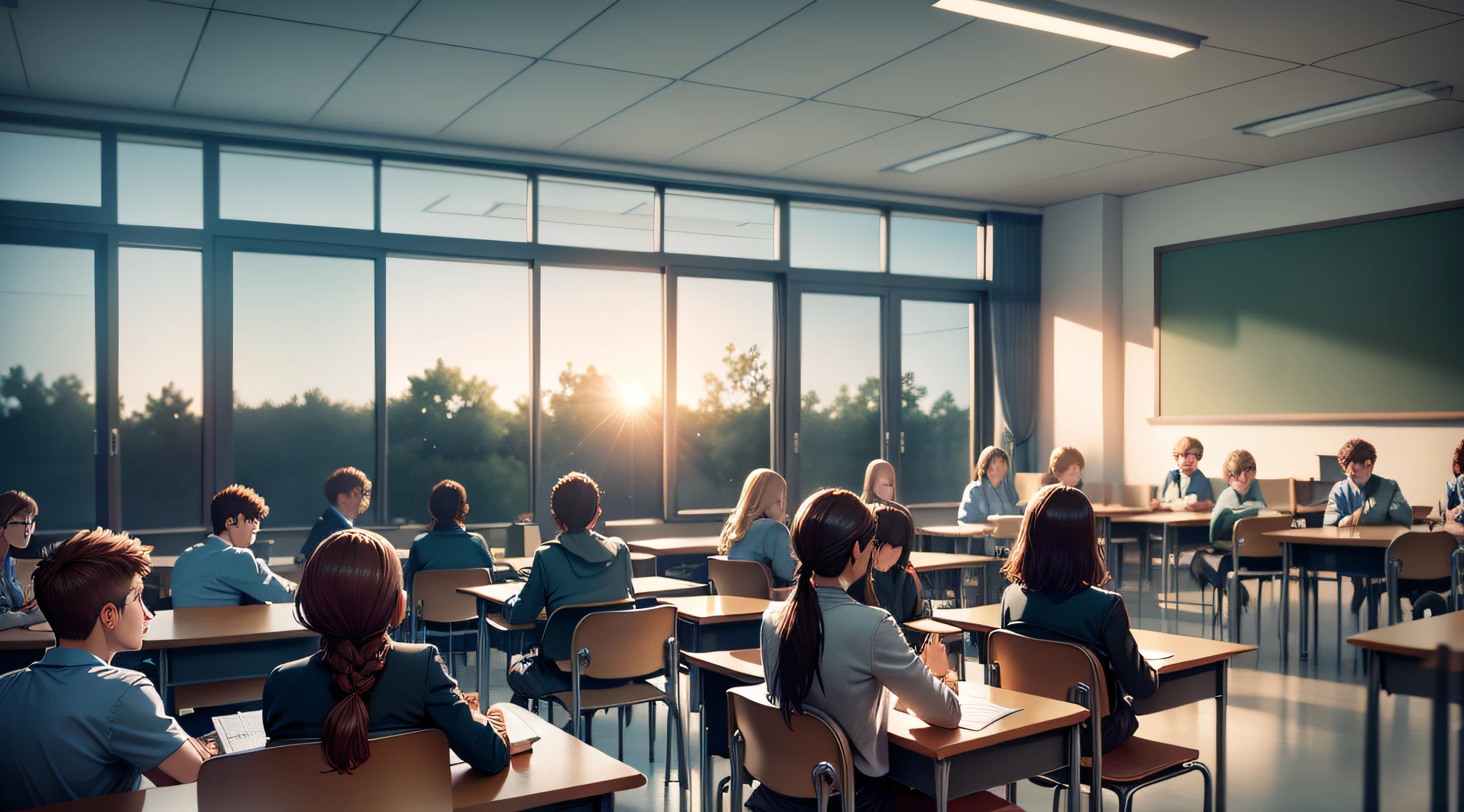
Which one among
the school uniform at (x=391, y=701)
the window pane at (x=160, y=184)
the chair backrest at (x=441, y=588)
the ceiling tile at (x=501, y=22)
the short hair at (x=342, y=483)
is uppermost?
the ceiling tile at (x=501, y=22)

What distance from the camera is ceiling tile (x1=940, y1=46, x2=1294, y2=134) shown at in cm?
559

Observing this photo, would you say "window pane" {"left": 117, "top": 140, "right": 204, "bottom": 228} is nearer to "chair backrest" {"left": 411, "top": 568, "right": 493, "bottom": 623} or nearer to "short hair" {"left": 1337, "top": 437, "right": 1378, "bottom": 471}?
"chair backrest" {"left": 411, "top": 568, "right": 493, "bottom": 623}

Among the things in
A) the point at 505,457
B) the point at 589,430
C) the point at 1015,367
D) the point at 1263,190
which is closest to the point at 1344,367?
the point at 1263,190

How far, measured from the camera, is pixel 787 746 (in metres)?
2.16

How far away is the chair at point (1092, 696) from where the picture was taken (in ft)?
8.36

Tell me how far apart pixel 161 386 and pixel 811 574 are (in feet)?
19.0

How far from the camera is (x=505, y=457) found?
7.41 meters

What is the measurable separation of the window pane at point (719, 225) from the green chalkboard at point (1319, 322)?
367 cm

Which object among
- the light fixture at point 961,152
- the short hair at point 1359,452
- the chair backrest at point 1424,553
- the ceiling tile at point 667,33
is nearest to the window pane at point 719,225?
the light fixture at point 961,152

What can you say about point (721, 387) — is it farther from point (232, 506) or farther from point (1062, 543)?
point (1062, 543)

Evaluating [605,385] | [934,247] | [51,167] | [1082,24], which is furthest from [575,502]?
[934,247]

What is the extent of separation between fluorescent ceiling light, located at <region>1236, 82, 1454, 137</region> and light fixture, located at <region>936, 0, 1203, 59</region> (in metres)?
1.87

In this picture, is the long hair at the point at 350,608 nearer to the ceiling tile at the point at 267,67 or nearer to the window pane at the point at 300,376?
the ceiling tile at the point at 267,67

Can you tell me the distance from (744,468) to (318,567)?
6.66 m
